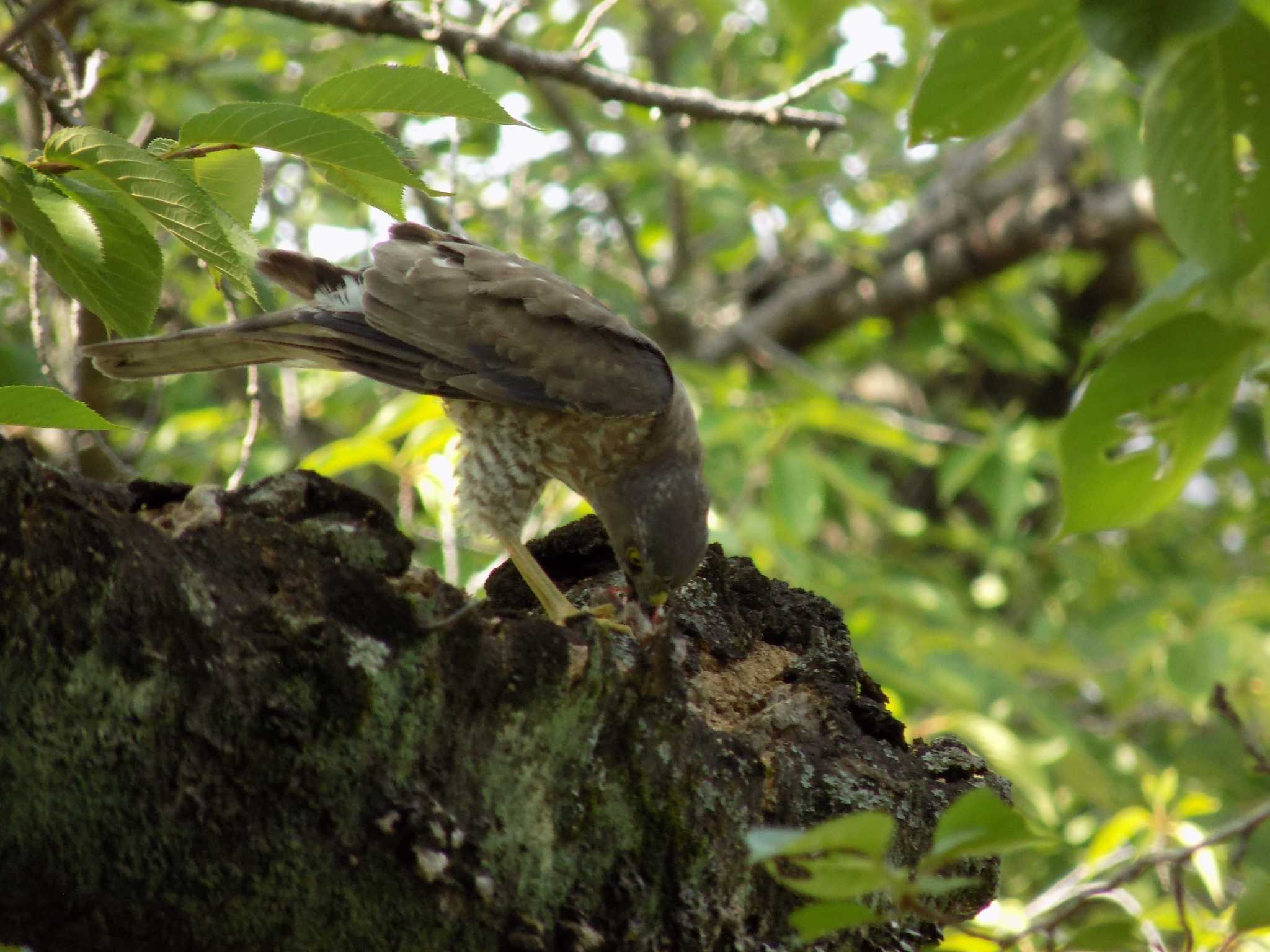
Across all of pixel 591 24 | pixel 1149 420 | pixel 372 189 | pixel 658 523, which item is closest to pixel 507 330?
pixel 658 523

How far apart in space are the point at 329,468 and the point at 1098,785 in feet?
14.7

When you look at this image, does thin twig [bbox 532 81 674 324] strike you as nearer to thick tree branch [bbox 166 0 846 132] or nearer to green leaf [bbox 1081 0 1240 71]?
thick tree branch [bbox 166 0 846 132]

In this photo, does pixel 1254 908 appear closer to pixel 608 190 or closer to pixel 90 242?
pixel 90 242

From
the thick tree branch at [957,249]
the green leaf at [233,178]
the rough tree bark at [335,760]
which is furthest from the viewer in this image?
the thick tree branch at [957,249]

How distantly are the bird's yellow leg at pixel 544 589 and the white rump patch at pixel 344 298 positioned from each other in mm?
Result: 1098

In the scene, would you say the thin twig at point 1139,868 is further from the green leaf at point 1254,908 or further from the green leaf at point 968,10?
the green leaf at point 968,10

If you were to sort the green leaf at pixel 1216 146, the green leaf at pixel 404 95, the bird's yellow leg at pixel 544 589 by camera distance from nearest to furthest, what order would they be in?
the green leaf at pixel 1216 146 → the green leaf at pixel 404 95 → the bird's yellow leg at pixel 544 589

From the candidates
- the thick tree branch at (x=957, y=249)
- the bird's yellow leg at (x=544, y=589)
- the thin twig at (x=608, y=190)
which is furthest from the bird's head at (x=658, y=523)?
the thick tree branch at (x=957, y=249)

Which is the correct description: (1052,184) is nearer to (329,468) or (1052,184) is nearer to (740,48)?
(740,48)

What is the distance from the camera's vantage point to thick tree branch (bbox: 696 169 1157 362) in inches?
386

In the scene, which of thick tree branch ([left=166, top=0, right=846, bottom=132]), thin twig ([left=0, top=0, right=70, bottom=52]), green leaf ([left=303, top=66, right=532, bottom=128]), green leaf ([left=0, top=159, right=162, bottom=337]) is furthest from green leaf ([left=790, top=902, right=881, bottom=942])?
thick tree branch ([left=166, top=0, right=846, bottom=132])

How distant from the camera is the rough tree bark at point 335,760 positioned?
158 centimetres

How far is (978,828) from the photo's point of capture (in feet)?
4.16

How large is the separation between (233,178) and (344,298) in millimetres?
1958
